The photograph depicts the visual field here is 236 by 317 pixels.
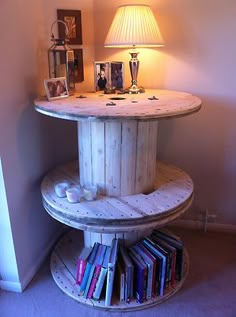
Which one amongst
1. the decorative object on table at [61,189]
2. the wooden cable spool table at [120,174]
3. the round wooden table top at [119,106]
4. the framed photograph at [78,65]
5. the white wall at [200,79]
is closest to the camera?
the round wooden table top at [119,106]

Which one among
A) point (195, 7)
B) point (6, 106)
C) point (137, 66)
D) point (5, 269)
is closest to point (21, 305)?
point (5, 269)

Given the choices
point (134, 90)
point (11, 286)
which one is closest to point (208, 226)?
point (134, 90)

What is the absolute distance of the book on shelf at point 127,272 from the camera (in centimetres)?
161

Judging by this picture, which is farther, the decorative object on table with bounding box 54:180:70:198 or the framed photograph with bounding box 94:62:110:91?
the framed photograph with bounding box 94:62:110:91

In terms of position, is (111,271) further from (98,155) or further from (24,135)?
(24,135)

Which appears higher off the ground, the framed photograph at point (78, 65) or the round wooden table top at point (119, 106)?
the framed photograph at point (78, 65)

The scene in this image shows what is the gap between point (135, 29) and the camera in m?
1.75

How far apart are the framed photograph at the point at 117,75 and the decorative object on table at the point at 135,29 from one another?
16 centimetres

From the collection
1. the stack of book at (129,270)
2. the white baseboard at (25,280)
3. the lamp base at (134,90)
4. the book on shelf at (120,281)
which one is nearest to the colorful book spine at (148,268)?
the stack of book at (129,270)

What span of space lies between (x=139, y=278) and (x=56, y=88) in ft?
3.65

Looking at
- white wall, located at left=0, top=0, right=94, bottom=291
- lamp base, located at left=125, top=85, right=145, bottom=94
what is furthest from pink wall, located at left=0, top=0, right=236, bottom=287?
lamp base, located at left=125, top=85, right=145, bottom=94

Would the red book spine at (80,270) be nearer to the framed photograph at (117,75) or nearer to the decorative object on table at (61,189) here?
the decorative object on table at (61,189)

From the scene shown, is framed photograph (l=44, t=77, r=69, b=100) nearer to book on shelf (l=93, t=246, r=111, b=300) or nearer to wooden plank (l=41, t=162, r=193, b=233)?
wooden plank (l=41, t=162, r=193, b=233)

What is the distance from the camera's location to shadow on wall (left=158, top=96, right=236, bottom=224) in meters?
2.06
